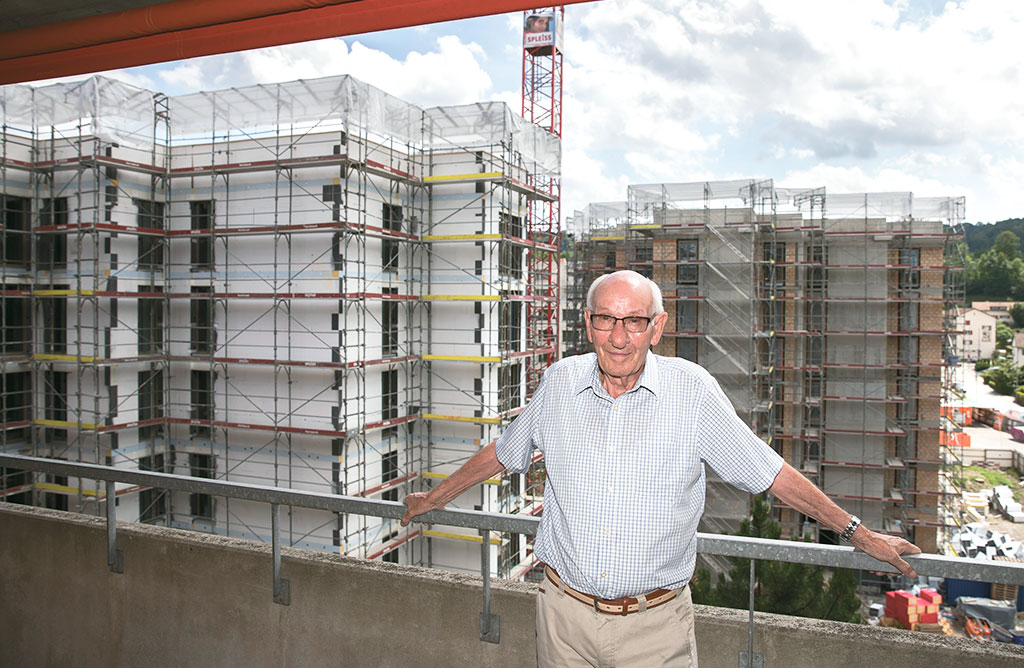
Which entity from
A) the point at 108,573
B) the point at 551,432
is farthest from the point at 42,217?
the point at 551,432

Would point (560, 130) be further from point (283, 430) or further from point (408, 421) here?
point (283, 430)

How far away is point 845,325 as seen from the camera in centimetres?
2152

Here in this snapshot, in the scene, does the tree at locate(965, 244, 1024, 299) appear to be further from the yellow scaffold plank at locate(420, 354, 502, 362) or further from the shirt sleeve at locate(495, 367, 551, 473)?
the shirt sleeve at locate(495, 367, 551, 473)

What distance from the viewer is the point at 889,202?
21484 millimetres

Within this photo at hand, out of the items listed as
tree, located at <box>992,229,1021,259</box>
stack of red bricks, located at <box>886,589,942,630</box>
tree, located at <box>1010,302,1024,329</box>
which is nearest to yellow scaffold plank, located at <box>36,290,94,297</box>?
stack of red bricks, located at <box>886,589,942,630</box>

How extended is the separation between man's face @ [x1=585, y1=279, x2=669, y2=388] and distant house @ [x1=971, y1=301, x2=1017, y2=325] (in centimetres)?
7417

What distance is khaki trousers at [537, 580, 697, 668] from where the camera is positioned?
188 centimetres

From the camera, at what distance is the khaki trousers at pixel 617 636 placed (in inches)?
73.9

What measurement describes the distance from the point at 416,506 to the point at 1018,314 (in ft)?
248

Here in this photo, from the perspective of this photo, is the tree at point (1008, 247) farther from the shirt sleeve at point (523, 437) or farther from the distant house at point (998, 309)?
the shirt sleeve at point (523, 437)

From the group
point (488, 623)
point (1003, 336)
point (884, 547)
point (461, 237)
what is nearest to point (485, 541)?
point (488, 623)

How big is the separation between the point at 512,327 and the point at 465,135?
4.23 m

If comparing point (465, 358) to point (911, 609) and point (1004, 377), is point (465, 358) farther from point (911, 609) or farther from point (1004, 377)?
point (1004, 377)

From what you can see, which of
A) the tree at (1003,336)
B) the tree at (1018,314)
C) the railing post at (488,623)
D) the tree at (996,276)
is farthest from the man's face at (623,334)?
the tree at (1018,314)
